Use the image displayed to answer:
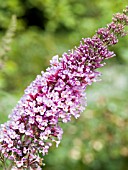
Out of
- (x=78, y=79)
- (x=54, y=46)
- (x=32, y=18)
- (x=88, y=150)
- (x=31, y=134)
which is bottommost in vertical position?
(x=31, y=134)

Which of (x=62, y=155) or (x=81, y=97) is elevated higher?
(x=62, y=155)

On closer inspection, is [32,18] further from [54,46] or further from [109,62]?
[109,62]

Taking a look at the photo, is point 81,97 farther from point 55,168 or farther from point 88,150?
point 55,168

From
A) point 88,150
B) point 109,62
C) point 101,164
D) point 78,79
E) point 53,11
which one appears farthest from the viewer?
point 109,62

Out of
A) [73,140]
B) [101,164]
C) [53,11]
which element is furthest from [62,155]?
[53,11]

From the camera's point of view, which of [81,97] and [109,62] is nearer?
[81,97]

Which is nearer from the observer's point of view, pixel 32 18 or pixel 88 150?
pixel 88 150

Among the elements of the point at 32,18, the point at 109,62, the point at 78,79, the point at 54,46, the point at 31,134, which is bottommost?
the point at 31,134

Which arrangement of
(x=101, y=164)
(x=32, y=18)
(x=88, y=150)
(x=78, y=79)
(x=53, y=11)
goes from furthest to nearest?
(x=32, y=18)
(x=53, y=11)
(x=101, y=164)
(x=88, y=150)
(x=78, y=79)

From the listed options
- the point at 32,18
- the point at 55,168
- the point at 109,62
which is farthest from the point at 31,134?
the point at 32,18
